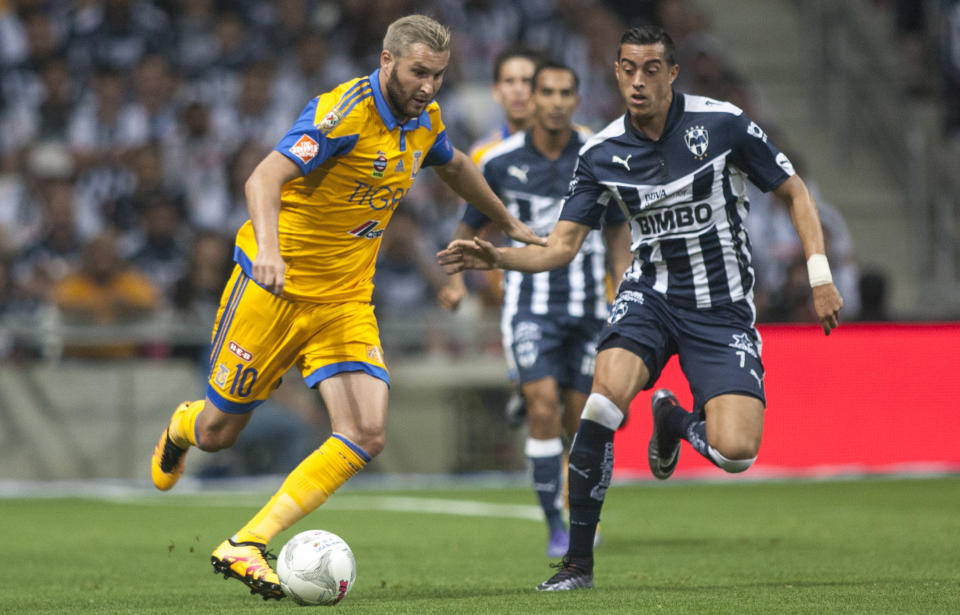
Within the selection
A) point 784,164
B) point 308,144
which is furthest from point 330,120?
point 784,164

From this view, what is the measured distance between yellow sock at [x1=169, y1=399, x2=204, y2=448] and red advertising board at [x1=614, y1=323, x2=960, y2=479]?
21.8ft

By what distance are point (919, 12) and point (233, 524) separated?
1274 cm

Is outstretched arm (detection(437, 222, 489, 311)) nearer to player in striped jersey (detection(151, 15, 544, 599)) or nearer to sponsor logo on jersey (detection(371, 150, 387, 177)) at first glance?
player in striped jersey (detection(151, 15, 544, 599))

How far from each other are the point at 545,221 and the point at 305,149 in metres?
2.98

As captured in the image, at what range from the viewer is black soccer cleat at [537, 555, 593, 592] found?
640 cm

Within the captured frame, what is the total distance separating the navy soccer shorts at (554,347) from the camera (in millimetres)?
8695

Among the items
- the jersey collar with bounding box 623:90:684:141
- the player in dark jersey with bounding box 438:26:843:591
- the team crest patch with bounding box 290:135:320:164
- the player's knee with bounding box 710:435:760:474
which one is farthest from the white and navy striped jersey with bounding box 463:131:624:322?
the team crest patch with bounding box 290:135:320:164

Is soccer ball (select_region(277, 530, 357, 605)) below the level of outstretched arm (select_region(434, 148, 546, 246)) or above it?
below

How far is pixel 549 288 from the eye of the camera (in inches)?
349

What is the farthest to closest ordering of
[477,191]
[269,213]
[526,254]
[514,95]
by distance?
[514,95]
[477,191]
[526,254]
[269,213]

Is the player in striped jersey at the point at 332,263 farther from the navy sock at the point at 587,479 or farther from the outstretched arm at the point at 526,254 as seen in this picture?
the navy sock at the point at 587,479

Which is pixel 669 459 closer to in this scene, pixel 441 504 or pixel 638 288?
pixel 638 288

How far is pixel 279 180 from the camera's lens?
19.9ft

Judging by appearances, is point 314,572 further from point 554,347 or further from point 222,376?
point 554,347
